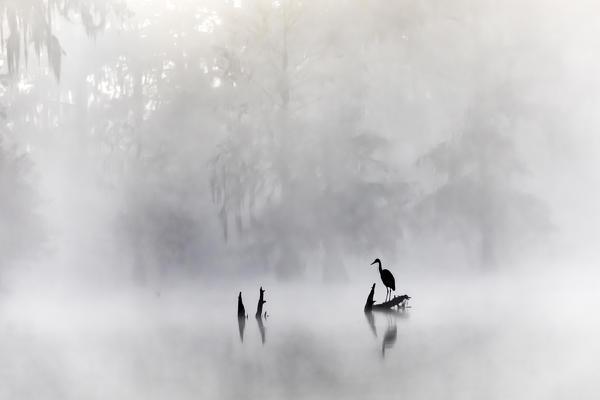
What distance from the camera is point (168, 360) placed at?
12.8 metres

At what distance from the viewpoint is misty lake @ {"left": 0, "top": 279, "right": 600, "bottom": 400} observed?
10.3m

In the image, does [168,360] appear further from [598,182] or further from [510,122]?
[598,182]

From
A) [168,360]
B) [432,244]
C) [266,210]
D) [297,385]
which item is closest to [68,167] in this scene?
[266,210]

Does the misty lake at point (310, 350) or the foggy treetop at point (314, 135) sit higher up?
the foggy treetop at point (314, 135)

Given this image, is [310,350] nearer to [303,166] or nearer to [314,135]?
[303,166]

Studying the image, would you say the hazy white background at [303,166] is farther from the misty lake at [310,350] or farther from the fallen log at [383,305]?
the fallen log at [383,305]

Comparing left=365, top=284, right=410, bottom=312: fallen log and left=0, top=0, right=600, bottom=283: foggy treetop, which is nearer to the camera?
left=365, top=284, right=410, bottom=312: fallen log

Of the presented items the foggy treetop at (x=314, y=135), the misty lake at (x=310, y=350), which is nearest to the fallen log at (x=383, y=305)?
the misty lake at (x=310, y=350)

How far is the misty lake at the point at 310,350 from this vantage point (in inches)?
405

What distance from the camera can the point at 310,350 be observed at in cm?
1355

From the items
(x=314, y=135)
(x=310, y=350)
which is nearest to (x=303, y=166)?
(x=314, y=135)

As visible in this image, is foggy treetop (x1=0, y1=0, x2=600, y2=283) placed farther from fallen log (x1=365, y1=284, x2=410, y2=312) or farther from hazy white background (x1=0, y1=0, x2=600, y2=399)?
fallen log (x1=365, y1=284, x2=410, y2=312)

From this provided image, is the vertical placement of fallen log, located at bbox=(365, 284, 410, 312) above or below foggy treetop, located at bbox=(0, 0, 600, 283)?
below

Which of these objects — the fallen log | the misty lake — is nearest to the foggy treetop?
the misty lake
